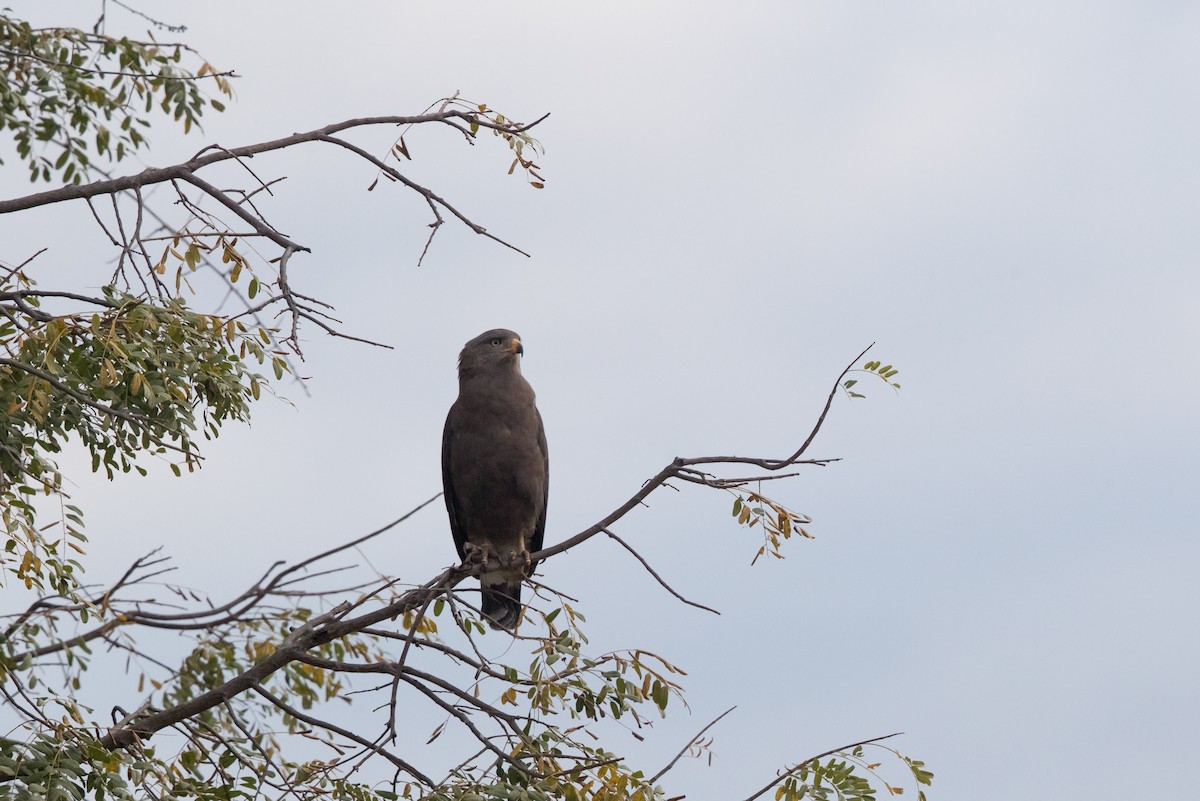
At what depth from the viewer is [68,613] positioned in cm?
414

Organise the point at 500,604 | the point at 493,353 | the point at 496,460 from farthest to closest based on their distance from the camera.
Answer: the point at 500,604 < the point at 493,353 < the point at 496,460

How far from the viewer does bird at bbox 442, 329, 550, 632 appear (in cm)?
686

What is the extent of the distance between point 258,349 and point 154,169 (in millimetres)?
1207

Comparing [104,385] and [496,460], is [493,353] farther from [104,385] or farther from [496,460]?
[104,385]

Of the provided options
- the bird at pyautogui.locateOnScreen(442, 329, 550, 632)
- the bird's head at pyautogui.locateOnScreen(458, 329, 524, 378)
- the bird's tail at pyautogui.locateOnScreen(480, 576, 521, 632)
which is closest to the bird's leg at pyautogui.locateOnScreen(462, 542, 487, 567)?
the bird at pyautogui.locateOnScreen(442, 329, 550, 632)

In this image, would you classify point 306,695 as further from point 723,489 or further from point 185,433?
point 723,489

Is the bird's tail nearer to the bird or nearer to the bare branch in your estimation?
the bird

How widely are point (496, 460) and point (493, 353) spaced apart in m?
0.58

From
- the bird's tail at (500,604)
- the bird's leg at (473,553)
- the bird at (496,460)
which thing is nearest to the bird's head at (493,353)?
the bird at (496,460)

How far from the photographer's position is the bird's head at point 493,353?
699cm

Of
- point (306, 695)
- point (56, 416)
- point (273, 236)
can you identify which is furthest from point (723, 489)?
point (306, 695)

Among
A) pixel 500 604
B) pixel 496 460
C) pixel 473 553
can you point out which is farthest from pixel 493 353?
pixel 500 604

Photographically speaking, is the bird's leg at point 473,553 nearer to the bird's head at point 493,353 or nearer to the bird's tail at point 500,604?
the bird's tail at point 500,604

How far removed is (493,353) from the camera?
23.0ft
